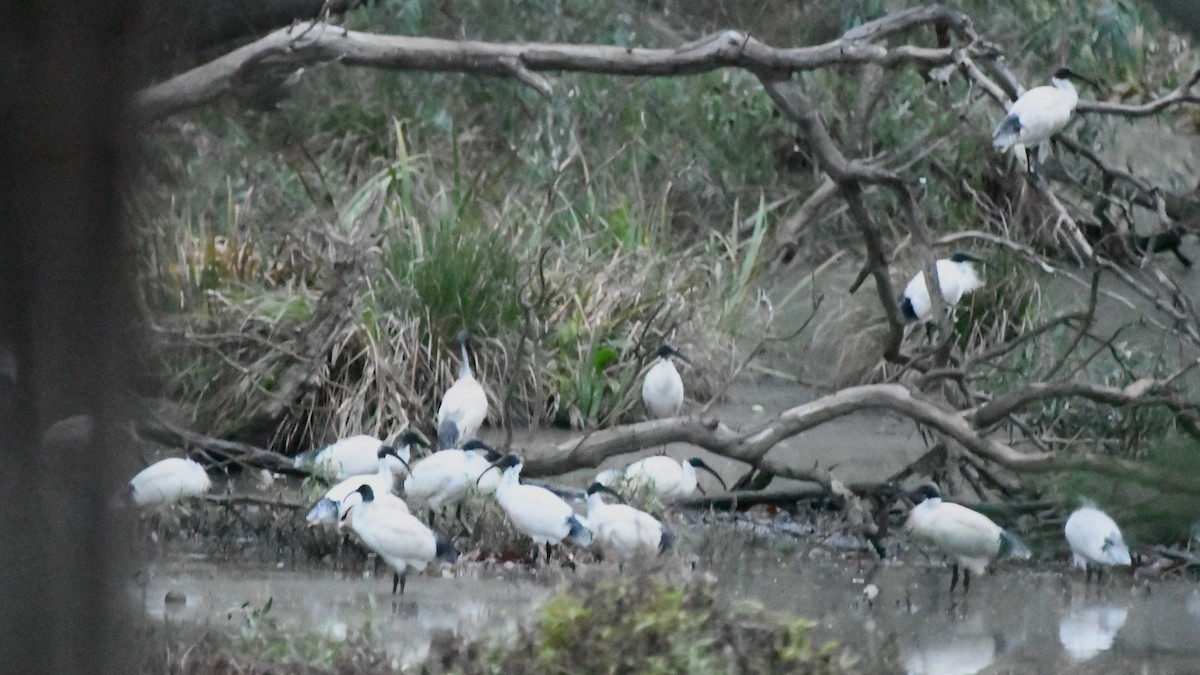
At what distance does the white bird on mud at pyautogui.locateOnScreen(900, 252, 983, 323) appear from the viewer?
8.34 meters

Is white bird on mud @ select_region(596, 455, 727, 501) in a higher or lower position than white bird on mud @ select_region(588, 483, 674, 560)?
higher

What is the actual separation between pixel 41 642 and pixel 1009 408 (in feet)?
18.2

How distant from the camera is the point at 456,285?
350 inches

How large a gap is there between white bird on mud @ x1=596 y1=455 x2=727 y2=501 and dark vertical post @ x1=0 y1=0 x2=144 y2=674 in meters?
5.36

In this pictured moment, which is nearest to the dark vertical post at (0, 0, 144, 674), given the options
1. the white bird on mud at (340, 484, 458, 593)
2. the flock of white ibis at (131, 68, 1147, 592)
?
the flock of white ibis at (131, 68, 1147, 592)

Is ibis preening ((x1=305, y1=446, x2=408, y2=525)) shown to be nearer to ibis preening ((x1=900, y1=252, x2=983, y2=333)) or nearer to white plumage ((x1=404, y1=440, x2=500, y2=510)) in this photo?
white plumage ((x1=404, y1=440, x2=500, y2=510))

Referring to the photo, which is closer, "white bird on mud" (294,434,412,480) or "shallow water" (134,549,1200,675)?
"shallow water" (134,549,1200,675)

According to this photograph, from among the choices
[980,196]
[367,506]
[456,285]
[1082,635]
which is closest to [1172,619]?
[1082,635]

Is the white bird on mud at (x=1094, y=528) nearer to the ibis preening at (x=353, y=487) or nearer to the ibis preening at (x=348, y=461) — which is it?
the ibis preening at (x=353, y=487)

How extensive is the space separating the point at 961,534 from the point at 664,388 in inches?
101

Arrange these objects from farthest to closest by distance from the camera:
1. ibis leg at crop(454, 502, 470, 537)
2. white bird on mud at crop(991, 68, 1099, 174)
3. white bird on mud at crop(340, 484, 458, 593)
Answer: white bird on mud at crop(991, 68, 1099, 174) → ibis leg at crop(454, 502, 470, 537) → white bird on mud at crop(340, 484, 458, 593)

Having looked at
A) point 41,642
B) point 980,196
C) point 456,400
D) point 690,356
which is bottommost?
point 41,642

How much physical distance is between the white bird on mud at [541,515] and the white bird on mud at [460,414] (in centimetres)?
135

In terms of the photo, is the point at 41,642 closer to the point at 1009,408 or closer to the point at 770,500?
the point at 1009,408
